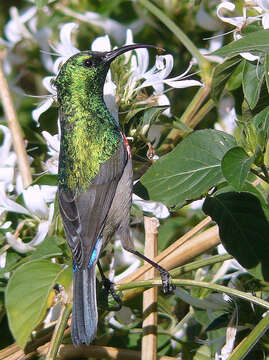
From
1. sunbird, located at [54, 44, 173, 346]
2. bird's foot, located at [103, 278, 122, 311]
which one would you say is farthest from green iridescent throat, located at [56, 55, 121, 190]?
bird's foot, located at [103, 278, 122, 311]

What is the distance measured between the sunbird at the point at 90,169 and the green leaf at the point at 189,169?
0.17 metres

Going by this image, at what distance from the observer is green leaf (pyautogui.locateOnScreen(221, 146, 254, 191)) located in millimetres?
1260

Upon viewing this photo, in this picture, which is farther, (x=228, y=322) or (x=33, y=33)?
(x=33, y=33)

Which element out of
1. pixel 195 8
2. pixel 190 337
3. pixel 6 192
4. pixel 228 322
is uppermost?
pixel 195 8

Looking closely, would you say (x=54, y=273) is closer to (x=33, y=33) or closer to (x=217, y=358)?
(x=217, y=358)

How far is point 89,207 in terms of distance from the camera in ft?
5.58

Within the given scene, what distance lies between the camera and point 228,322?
159cm

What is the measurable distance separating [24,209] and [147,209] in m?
0.29

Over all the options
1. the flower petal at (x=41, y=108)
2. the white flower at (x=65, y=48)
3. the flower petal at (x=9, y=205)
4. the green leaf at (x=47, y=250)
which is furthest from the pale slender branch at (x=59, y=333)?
the white flower at (x=65, y=48)

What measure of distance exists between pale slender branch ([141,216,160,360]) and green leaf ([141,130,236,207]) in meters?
0.22

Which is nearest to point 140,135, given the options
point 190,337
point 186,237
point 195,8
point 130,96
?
point 130,96

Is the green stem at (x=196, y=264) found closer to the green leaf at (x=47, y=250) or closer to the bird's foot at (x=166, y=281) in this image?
the bird's foot at (x=166, y=281)

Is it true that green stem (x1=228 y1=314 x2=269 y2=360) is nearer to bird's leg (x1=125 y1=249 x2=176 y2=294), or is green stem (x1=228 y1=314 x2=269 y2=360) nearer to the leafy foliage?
the leafy foliage

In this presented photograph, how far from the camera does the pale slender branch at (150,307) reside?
1.56 meters
